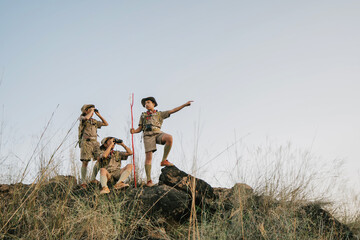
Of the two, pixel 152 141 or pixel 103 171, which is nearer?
pixel 103 171

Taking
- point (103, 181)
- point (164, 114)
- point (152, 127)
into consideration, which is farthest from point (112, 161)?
point (164, 114)

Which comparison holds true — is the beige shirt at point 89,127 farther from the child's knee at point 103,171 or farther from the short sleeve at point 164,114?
the short sleeve at point 164,114

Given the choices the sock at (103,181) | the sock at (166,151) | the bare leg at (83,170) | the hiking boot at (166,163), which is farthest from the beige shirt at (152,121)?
the bare leg at (83,170)

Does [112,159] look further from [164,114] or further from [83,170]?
[164,114]

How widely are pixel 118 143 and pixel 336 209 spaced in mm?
4125

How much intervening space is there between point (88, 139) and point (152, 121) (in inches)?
61.2

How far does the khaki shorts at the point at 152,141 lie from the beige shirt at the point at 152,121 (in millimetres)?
67

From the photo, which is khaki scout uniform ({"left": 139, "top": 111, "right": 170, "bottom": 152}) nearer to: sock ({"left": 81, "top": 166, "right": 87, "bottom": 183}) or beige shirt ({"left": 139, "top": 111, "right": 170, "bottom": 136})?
beige shirt ({"left": 139, "top": 111, "right": 170, "bottom": 136})

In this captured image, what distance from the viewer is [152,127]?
5152 millimetres

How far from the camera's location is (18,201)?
331 cm

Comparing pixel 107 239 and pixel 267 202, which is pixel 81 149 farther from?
pixel 267 202

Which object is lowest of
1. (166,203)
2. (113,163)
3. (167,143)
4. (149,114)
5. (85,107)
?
(166,203)

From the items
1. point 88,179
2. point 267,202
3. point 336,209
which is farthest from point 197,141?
point 336,209

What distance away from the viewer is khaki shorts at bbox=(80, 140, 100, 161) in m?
5.73
